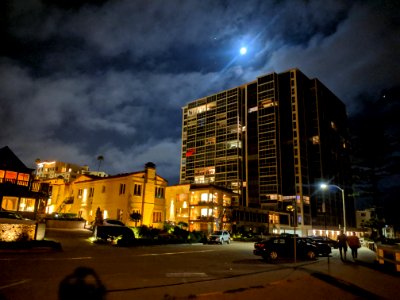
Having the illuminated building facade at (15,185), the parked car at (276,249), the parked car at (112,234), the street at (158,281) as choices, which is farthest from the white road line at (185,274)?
the illuminated building facade at (15,185)

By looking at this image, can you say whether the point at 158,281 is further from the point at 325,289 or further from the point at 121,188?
the point at 121,188

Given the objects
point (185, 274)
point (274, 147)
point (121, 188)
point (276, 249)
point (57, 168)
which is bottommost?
point (185, 274)

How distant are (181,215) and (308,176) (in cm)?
5591

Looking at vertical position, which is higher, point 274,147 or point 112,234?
point 274,147

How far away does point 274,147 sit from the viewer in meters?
98.5

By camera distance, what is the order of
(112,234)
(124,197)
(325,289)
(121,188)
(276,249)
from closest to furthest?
1. (325,289)
2. (276,249)
3. (112,234)
4. (124,197)
5. (121,188)

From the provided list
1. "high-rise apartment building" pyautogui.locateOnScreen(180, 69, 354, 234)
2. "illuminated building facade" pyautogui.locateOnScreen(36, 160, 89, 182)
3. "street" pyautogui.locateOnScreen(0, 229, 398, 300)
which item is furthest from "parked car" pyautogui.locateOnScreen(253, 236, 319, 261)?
"illuminated building facade" pyautogui.locateOnScreen(36, 160, 89, 182)

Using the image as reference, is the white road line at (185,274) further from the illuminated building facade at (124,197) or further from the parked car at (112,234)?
the illuminated building facade at (124,197)

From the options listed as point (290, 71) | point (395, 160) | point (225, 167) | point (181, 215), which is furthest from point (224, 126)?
point (395, 160)

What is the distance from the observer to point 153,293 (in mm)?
8953

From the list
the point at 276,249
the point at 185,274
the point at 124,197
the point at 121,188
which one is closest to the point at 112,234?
the point at 124,197

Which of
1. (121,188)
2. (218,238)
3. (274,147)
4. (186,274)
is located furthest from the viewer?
(274,147)

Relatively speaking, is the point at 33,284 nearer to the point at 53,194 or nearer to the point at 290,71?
the point at 53,194

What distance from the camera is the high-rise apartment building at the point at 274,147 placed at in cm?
9612
